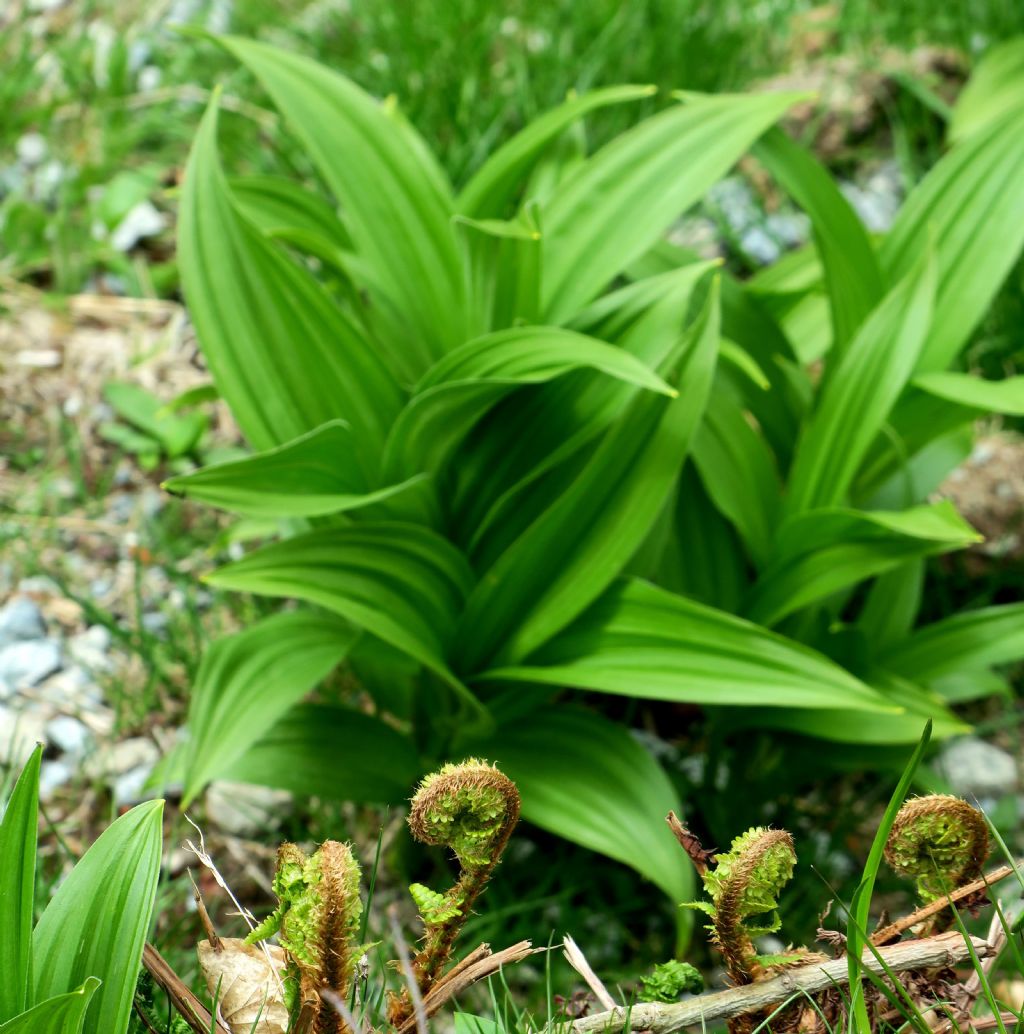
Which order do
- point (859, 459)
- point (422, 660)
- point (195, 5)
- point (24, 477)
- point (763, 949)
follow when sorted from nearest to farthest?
point (422, 660), point (859, 459), point (763, 949), point (24, 477), point (195, 5)

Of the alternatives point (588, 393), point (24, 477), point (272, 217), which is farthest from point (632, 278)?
point (24, 477)

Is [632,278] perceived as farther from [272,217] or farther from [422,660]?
[422,660]

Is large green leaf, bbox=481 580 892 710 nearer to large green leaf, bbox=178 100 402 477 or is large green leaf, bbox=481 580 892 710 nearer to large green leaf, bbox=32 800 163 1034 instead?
large green leaf, bbox=178 100 402 477

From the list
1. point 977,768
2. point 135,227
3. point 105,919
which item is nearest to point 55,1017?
point 105,919

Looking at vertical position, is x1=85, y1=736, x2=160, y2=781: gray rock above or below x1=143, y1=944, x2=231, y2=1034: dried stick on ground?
below

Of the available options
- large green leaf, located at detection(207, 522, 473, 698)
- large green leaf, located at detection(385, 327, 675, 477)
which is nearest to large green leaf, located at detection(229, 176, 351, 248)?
large green leaf, located at detection(385, 327, 675, 477)

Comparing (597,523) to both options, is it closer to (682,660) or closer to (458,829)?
(682,660)
